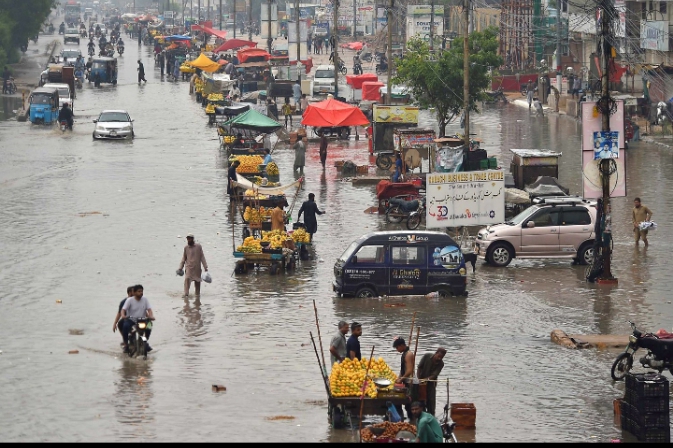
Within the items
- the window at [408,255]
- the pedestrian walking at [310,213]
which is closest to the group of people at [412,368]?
the window at [408,255]

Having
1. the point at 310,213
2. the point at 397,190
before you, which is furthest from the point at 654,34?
the point at 310,213

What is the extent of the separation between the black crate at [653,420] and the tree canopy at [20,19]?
64.6 metres

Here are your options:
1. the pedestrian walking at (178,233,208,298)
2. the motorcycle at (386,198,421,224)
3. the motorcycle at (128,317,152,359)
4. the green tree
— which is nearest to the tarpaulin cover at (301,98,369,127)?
the green tree

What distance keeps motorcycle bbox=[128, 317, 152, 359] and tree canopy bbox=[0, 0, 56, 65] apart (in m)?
59.0

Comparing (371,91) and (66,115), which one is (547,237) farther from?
(371,91)

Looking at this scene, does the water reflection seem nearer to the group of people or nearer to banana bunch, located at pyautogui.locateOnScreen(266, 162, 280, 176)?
the group of people

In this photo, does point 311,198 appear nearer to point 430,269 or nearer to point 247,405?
point 430,269

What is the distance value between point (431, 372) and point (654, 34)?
1689 inches

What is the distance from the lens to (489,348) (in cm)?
1986

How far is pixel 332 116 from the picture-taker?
41500mm

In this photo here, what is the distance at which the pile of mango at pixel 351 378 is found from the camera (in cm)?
1566

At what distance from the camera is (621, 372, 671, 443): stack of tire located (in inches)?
607

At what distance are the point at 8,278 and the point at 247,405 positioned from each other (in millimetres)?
9825

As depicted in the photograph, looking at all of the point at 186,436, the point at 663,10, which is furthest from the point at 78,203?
the point at 663,10
